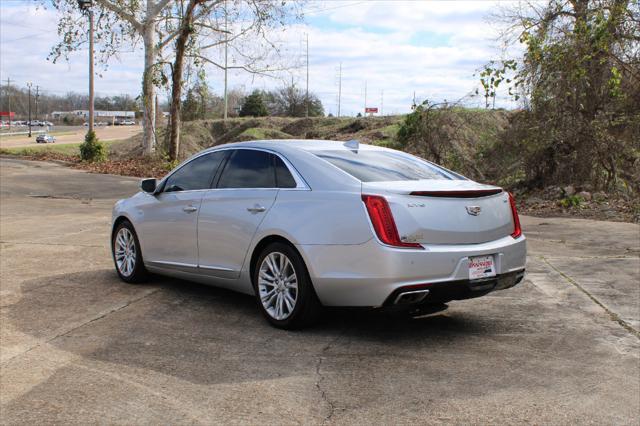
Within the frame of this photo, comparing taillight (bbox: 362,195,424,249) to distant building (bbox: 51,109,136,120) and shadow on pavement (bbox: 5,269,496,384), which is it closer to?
shadow on pavement (bbox: 5,269,496,384)

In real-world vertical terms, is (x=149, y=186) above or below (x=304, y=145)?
below

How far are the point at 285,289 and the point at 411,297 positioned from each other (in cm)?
113

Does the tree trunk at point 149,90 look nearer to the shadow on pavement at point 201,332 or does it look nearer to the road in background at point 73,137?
the shadow on pavement at point 201,332

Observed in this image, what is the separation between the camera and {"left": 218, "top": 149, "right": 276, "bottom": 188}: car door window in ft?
20.4

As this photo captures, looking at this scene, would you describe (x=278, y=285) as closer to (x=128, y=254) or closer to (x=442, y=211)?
(x=442, y=211)

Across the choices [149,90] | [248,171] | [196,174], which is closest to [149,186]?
[196,174]

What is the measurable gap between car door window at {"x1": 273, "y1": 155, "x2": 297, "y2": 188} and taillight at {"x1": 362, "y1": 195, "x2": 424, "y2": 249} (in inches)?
37.4

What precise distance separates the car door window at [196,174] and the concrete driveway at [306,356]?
115 centimetres

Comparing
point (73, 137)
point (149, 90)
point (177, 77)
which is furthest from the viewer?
point (73, 137)

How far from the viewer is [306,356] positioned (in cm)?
518

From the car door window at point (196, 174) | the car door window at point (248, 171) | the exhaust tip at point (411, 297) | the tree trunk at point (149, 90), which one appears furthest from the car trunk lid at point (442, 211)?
the tree trunk at point (149, 90)

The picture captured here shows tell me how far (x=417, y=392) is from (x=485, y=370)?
0.71 meters

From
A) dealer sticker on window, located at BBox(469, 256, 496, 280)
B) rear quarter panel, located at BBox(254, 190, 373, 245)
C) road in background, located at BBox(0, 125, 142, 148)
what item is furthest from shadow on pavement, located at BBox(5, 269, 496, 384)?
road in background, located at BBox(0, 125, 142, 148)

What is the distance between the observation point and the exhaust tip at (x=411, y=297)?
5113 mm
